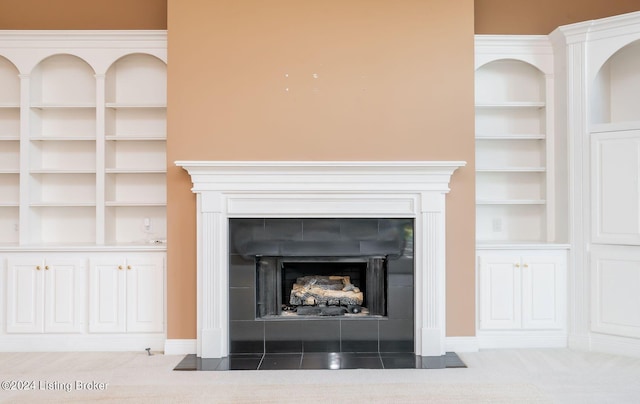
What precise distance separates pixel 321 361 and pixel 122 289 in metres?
1.71

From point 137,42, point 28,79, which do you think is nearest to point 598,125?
point 137,42

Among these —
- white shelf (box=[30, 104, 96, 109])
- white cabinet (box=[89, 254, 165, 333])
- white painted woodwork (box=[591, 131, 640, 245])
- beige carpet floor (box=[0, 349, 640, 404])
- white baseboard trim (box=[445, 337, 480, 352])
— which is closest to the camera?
beige carpet floor (box=[0, 349, 640, 404])

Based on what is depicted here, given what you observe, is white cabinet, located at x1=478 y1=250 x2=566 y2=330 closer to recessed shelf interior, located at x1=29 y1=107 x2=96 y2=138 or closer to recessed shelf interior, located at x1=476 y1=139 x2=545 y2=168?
recessed shelf interior, located at x1=476 y1=139 x2=545 y2=168

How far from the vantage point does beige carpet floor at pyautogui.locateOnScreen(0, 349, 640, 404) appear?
3.36m

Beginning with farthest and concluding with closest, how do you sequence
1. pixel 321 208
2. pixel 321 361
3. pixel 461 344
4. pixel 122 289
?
pixel 122 289, pixel 461 344, pixel 321 208, pixel 321 361

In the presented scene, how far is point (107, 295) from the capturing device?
441cm

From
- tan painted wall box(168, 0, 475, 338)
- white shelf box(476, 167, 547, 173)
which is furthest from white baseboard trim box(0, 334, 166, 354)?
white shelf box(476, 167, 547, 173)

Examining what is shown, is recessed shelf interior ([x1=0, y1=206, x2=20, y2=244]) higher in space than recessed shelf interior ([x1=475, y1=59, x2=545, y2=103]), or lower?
lower

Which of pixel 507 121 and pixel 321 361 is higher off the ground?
pixel 507 121

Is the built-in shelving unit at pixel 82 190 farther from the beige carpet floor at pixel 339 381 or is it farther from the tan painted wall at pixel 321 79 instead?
the tan painted wall at pixel 321 79

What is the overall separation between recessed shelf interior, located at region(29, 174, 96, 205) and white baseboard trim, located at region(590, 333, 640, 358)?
4.43m

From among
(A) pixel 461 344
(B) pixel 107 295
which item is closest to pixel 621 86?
(A) pixel 461 344

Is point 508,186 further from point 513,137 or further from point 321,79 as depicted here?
point 321,79

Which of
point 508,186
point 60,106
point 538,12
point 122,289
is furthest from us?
point 508,186
